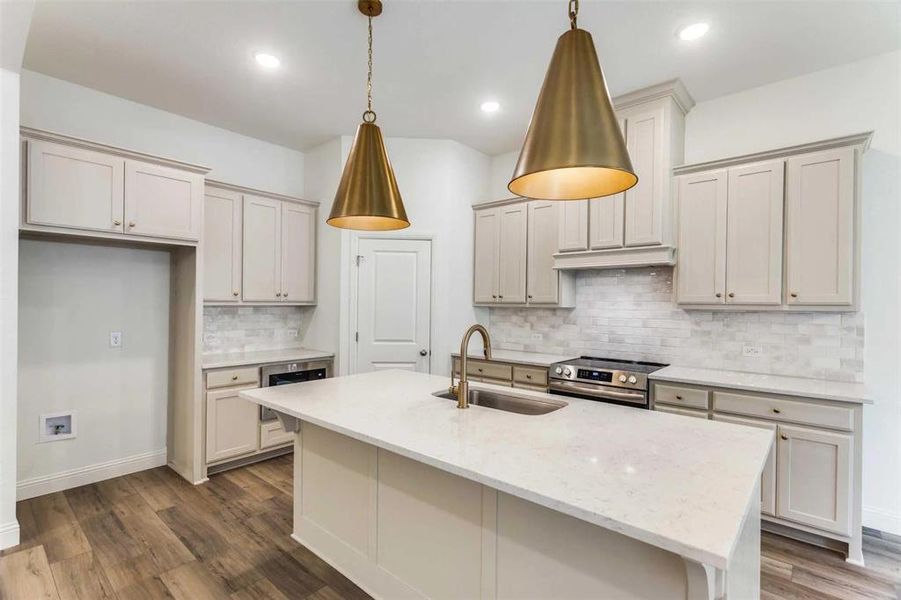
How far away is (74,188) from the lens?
113 inches

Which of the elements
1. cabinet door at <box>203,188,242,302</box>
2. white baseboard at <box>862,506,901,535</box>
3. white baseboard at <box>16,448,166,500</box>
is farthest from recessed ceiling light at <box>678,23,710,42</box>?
white baseboard at <box>16,448,166,500</box>

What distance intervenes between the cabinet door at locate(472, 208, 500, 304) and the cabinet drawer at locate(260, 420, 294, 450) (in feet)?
7.27

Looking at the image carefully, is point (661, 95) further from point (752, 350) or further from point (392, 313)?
point (392, 313)

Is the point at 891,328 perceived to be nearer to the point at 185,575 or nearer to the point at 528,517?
the point at 528,517

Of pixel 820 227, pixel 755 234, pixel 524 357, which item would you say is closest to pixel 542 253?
pixel 524 357

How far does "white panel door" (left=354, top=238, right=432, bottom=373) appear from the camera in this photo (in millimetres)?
4254

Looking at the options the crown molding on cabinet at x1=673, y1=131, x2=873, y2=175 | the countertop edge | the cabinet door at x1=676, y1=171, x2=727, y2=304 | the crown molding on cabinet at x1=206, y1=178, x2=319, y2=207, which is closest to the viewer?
the countertop edge

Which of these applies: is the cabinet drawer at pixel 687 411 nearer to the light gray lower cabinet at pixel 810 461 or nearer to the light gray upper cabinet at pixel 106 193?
the light gray lower cabinet at pixel 810 461

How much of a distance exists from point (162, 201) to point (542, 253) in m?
3.09

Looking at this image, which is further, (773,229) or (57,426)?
(57,426)

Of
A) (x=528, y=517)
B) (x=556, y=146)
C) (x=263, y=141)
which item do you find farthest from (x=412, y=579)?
(x=263, y=141)

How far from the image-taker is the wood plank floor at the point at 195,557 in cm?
218

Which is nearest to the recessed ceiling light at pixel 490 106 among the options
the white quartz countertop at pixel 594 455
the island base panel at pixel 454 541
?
the white quartz countertop at pixel 594 455

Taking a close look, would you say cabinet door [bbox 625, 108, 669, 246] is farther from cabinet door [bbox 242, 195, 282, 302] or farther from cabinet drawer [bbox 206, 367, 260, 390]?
cabinet drawer [bbox 206, 367, 260, 390]
